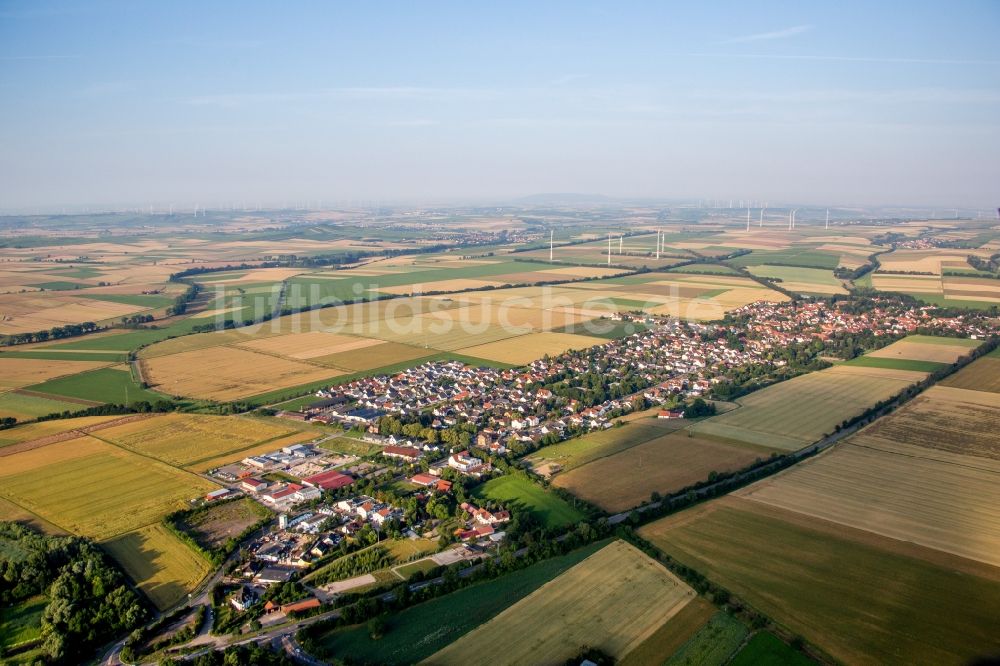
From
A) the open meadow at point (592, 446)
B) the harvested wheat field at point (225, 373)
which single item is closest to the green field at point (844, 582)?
the open meadow at point (592, 446)

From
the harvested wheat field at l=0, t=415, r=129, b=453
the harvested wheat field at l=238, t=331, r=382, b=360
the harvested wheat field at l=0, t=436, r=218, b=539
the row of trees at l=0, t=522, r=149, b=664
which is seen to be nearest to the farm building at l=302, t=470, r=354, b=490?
the harvested wheat field at l=0, t=436, r=218, b=539

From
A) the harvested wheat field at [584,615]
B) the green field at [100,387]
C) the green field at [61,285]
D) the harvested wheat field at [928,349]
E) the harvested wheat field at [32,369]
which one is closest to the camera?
the harvested wheat field at [584,615]

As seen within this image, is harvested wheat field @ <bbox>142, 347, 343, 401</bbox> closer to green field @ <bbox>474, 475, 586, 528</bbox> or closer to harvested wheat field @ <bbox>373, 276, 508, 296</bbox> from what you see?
green field @ <bbox>474, 475, 586, 528</bbox>

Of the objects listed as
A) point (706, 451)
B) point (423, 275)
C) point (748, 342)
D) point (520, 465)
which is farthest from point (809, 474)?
point (423, 275)

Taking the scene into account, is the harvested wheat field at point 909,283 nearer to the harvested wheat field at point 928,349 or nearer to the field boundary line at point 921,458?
the harvested wheat field at point 928,349

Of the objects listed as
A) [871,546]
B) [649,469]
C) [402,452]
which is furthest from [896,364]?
[402,452]

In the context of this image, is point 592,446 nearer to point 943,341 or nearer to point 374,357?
point 374,357
